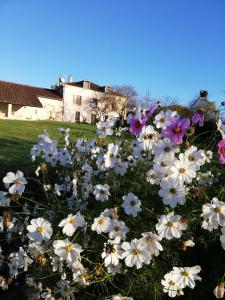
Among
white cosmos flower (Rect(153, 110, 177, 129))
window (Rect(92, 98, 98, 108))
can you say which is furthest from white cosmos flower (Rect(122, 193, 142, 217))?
window (Rect(92, 98, 98, 108))

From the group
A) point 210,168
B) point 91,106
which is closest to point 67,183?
point 210,168

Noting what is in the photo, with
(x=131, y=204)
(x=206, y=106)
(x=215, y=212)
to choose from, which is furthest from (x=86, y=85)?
(x=215, y=212)

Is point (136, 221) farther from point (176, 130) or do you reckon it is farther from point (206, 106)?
point (206, 106)

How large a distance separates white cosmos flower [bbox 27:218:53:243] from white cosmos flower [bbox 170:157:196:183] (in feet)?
2.42

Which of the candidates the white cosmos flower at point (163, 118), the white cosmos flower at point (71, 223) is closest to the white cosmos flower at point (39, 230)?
the white cosmos flower at point (71, 223)

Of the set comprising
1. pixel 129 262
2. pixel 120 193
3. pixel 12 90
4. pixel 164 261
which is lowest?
pixel 164 261

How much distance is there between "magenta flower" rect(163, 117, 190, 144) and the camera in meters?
2.09

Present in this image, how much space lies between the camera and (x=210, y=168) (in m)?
2.92

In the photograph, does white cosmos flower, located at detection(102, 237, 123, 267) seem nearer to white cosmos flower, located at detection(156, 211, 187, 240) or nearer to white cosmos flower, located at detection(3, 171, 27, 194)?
white cosmos flower, located at detection(156, 211, 187, 240)

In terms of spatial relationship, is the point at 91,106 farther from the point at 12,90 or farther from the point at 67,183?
the point at 67,183

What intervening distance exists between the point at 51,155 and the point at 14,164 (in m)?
2.42

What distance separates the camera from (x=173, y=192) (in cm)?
195

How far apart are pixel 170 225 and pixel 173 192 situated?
17 cm

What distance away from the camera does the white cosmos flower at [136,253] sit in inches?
78.8
